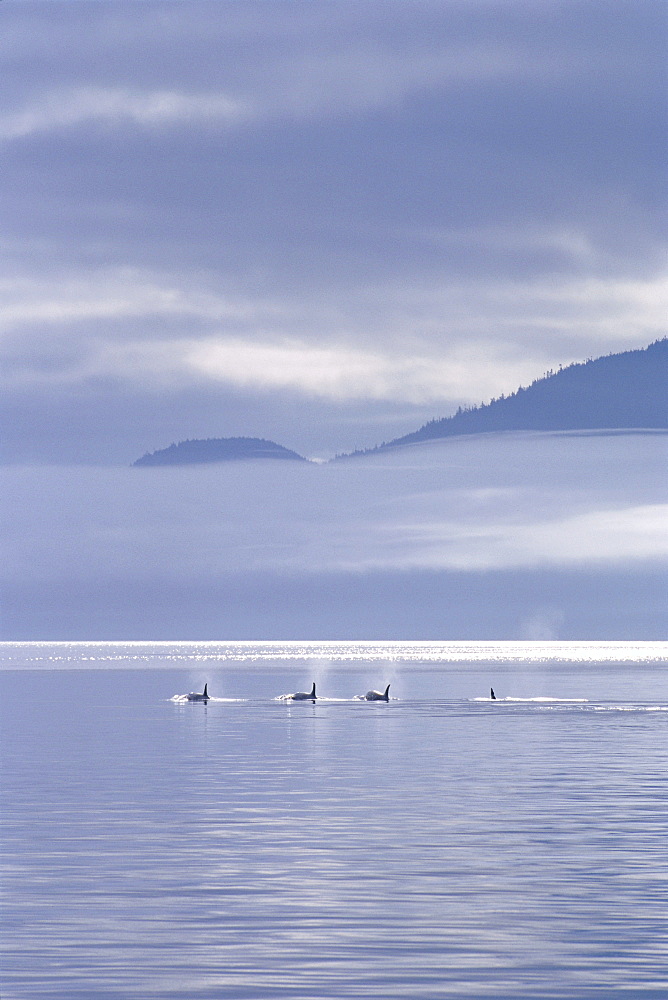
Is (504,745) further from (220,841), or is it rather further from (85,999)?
(85,999)

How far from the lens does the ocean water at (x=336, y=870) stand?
31.5 m

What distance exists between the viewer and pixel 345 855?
46.8 m

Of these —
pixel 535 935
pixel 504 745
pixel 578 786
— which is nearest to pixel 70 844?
pixel 535 935

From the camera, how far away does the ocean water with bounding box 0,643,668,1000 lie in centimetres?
3145

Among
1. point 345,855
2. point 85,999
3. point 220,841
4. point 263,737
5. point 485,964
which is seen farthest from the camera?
point 263,737

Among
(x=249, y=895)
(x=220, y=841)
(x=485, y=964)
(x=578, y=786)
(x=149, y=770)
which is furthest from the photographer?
(x=149, y=770)

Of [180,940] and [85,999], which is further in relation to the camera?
[180,940]

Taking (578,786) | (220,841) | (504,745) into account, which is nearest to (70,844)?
(220,841)

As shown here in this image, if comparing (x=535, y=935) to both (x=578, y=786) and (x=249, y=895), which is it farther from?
(x=578, y=786)

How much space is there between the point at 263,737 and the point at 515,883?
204ft

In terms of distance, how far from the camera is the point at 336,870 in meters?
43.9

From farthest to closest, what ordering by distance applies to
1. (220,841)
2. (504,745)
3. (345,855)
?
(504,745)
(220,841)
(345,855)

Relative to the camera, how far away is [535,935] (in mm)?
35250

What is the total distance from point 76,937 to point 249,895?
6.00m
